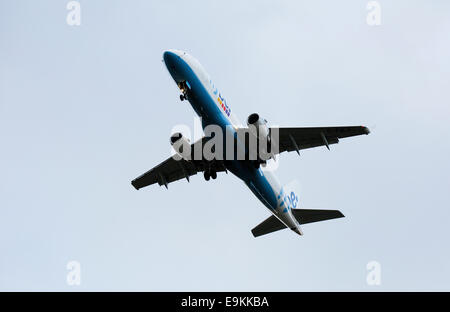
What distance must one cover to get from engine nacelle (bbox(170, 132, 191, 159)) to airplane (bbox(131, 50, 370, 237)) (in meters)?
0.07

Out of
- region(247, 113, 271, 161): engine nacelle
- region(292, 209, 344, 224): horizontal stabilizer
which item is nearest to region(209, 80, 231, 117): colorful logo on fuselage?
region(247, 113, 271, 161): engine nacelle

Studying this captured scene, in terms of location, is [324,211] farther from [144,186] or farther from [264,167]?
[144,186]

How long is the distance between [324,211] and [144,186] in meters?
13.7

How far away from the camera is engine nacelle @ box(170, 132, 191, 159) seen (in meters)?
37.4

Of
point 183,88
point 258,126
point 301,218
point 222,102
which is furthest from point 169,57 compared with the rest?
point 301,218

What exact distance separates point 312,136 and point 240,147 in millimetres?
4945

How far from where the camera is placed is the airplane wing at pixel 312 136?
3547 centimetres

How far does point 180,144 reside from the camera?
3744 cm

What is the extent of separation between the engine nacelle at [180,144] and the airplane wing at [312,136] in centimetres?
601

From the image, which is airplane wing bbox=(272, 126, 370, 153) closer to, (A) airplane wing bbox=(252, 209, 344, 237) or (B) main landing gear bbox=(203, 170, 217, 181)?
(B) main landing gear bbox=(203, 170, 217, 181)

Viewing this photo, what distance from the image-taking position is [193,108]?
34.4 m

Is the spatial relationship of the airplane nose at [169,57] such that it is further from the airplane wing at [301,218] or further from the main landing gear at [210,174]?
the airplane wing at [301,218]

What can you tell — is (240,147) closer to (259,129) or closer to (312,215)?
(259,129)
